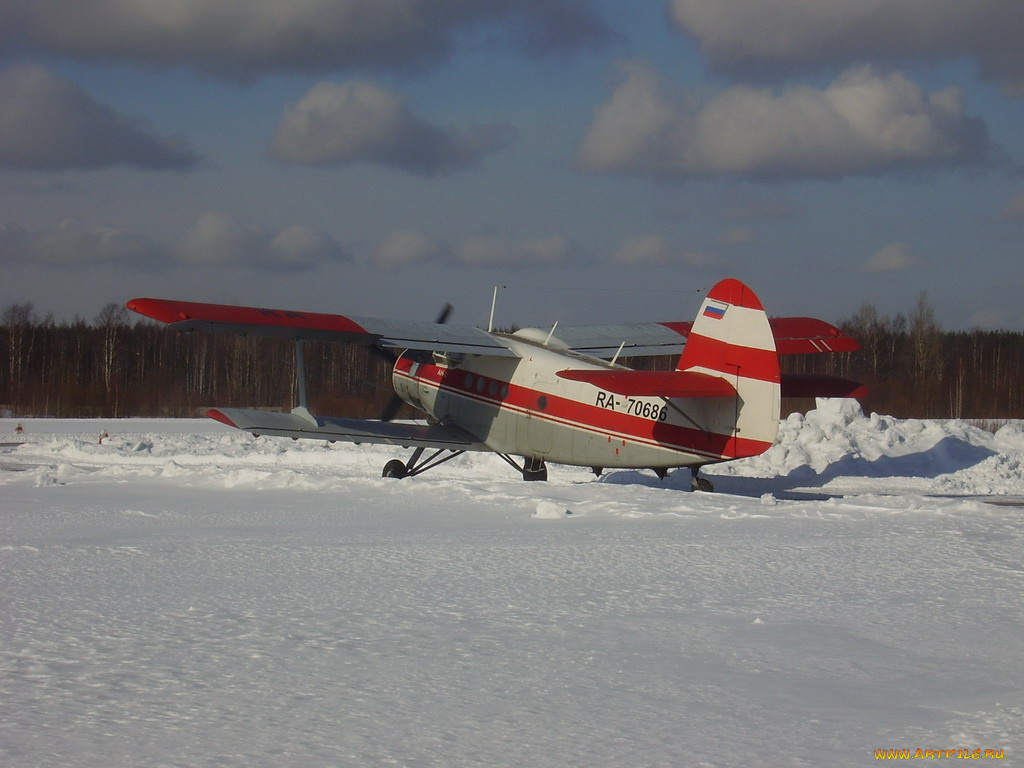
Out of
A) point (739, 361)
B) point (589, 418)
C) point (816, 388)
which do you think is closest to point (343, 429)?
point (589, 418)

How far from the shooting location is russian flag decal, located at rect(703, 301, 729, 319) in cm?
1364

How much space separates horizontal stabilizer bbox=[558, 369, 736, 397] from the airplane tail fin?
167mm

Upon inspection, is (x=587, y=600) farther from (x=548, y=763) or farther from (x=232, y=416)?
(x=232, y=416)

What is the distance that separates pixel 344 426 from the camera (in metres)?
16.4

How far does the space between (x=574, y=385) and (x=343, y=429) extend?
12.8 ft

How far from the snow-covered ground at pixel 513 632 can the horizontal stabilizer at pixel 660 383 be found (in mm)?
1627

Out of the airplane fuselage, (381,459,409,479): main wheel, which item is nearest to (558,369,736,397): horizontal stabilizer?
the airplane fuselage

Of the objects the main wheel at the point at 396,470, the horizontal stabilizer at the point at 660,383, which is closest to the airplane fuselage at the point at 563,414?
the horizontal stabilizer at the point at 660,383

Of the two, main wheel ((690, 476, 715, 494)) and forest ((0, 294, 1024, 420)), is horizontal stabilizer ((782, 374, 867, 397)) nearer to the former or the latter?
main wheel ((690, 476, 715, 494))

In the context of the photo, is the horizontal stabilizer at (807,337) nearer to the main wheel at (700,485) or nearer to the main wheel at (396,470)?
the main wheel at (700,485)

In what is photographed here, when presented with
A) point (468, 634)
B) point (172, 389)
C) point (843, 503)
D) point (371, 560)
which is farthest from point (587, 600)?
point (172, 389)

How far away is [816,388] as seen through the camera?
1534 cm

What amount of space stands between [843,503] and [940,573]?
135 inches

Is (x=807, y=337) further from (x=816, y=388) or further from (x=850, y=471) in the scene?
(x=850, y=471)
